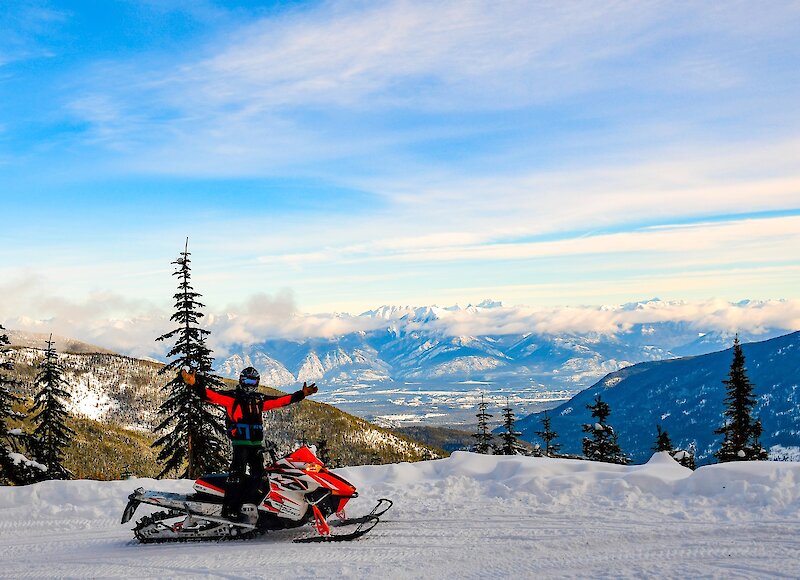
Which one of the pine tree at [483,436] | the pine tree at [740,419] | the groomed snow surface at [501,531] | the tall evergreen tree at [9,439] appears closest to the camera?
the groomed snow surface at [501,531]

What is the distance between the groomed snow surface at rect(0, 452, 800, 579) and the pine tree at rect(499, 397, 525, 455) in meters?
27.6

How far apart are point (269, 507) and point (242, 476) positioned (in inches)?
28.5

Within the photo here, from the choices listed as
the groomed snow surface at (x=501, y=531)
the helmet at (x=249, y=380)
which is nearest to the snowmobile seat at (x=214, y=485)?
the groomed snow surface at (x=501, y=531)

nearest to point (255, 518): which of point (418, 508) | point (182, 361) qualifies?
point (418, 508)

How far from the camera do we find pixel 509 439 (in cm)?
4284

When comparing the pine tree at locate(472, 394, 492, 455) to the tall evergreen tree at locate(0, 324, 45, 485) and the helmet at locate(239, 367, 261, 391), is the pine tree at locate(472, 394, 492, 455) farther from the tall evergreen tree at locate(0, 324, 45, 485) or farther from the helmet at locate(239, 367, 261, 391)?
the helmet at locate(239, 367, 261, 391)

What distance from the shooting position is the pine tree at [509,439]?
41656mm

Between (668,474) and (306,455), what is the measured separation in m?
7.74

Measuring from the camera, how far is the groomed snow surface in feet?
27.5

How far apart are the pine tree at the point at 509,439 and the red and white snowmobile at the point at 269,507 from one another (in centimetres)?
3081

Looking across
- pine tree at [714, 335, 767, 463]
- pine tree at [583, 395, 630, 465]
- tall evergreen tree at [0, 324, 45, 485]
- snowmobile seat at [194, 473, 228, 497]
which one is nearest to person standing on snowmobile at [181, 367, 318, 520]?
snowmobile seat at [194, 473, 228, 497]

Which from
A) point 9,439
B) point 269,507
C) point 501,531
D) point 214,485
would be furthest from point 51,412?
point 501,531

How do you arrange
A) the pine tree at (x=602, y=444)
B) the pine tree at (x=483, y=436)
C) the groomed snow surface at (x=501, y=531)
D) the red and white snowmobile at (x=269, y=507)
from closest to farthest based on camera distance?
the groomed snow surface at (x=501, y=531)
the red and white snowmobile at (x=269, y=507)
the pine tree at (x=483, y=436)
the pine tree at (x=602, y=444)

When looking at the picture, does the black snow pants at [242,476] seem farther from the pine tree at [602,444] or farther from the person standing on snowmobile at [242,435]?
the pine tree at [602,444]
